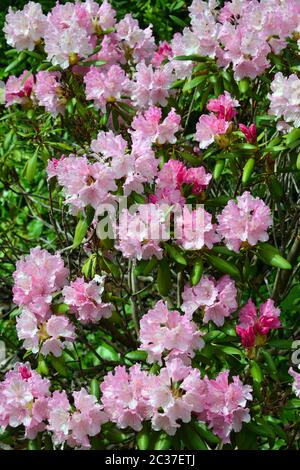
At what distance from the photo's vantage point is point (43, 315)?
7.79 ft

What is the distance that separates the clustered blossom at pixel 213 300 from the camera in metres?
2.38

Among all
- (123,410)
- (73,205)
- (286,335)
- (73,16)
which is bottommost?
(286,335)

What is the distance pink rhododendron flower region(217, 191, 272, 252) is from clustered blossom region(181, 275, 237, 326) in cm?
14

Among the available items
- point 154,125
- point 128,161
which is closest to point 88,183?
point 128,161

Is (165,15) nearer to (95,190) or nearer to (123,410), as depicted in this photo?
(95,190)

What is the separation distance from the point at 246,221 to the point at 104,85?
2.84 feet

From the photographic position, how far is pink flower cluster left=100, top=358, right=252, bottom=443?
2.16 meters

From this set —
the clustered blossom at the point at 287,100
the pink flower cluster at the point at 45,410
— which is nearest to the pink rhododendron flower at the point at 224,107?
the clustered blossom at the point at 287,100

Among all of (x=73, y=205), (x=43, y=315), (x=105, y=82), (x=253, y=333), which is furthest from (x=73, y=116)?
(x=253, y=333)

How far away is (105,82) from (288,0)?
0.69 metres

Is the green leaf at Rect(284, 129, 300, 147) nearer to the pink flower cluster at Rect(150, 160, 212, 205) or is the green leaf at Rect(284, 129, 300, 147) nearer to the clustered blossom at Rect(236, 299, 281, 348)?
the pink flower cluster at Rect(150, 160, 212, 205)

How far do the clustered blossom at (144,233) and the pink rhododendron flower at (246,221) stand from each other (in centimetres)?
18

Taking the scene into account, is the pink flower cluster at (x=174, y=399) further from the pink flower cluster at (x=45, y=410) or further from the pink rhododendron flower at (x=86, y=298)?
the pink rhododendron flower at (x=86, y=298)

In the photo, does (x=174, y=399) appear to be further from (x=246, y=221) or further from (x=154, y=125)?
(x=154, y=125)
